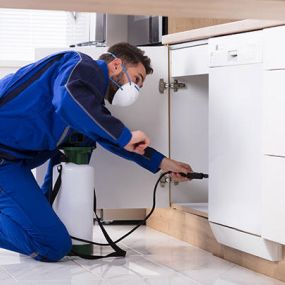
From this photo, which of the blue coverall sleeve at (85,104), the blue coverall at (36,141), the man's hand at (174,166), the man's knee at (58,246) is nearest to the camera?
the blue coverall sleeve at (85,104)

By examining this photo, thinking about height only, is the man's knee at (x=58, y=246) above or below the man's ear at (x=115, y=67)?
below

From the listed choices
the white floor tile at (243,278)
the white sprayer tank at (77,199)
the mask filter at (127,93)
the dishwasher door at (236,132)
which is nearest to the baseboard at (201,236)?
the white floor tile at (243,278)

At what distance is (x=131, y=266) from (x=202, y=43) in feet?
2.60

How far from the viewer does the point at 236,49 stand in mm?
2332

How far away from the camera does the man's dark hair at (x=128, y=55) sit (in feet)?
8.48

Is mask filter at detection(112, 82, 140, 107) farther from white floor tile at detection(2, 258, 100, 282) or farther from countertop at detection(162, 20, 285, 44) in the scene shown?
white floor tile at detection(2, 258, 100, 282)

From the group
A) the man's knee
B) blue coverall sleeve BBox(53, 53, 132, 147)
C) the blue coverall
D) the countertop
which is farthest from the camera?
the man's knee

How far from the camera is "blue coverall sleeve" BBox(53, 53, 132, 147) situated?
231cm

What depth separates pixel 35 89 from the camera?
8.19 ft

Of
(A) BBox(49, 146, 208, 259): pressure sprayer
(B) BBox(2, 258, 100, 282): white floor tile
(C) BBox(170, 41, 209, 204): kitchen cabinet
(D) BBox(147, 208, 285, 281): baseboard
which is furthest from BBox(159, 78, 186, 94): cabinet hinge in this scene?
(B) BBox(2, 258, 100, 282): white floor tile

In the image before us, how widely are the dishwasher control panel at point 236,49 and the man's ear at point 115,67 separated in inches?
12.3

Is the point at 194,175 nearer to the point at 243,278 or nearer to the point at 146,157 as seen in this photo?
the point at 146,157

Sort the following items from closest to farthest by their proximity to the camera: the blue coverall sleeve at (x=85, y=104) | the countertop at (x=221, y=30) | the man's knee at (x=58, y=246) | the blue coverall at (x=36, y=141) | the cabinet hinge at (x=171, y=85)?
1. the countertop at (x=221, y=30)
2. the blue coverall sleeve at (x=85, y=104)
3. the blue coverall at (x=36, y=141)
4. the man's knee at (x=58, y=246)
5. the cabinet hinge at (x=171, y=85)

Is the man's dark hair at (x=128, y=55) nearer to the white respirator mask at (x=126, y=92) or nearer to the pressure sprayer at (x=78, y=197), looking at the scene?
the white respirator mask at (x=126, y=92)
